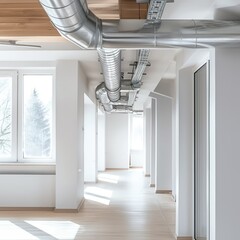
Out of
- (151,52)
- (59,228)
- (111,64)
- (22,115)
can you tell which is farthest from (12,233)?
(151,52)

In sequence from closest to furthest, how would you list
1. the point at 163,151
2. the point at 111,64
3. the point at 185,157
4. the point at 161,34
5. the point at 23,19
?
the point at 161,34
the point at 23,19
the point at 111,64
the point at 185,157
the point at 163,151

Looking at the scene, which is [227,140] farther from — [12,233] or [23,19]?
[12,233]

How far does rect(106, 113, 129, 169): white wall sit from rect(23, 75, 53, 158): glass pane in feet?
29.8

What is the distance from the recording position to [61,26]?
2.44 meters

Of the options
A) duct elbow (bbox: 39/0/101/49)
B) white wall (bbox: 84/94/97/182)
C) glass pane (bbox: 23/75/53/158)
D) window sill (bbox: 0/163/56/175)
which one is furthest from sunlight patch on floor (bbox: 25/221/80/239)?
white wall (bbox: 84/94/97/182)

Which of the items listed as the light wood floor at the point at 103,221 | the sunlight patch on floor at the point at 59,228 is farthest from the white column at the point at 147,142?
the sunlight patch on floor at the point at 59,228

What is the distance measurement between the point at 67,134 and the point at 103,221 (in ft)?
5.32

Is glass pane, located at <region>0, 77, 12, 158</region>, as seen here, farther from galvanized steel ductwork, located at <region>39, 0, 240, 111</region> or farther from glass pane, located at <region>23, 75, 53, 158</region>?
galvanized steel ductwork, located at <region>39, 0, 240, 111</region>

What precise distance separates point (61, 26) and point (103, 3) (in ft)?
3.33

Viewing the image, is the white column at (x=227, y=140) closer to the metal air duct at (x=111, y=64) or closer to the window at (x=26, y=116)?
the metal air duct at (x=111, y=64)

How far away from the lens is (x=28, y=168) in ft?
21.5

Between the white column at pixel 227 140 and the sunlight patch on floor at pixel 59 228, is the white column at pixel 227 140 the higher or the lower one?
the higher one

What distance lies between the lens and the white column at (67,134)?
20.5ft

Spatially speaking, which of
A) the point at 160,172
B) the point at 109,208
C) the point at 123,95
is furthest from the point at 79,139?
the point at 123,95
